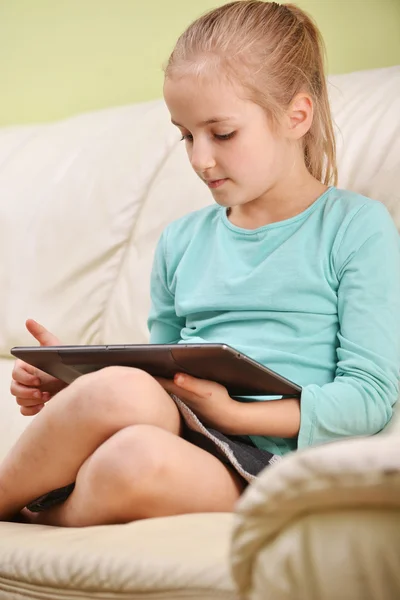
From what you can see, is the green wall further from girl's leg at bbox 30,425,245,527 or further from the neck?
girl's leg at bbox 30,425,245,527

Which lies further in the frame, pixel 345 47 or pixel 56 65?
pixel 56 65

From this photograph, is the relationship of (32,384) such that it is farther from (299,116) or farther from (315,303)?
(299,116)

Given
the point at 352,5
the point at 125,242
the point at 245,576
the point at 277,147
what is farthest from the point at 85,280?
the point at 245,576

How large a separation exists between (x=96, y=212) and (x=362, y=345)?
0.80 meters

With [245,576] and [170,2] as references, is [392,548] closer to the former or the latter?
[245,576]

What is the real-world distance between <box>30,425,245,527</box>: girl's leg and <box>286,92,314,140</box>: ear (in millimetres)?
505

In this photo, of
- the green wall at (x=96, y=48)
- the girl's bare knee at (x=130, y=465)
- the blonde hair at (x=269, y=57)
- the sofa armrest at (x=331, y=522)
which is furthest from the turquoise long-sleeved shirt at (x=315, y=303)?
the green wall at (x=96, y=48)

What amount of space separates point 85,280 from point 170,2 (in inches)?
29.3

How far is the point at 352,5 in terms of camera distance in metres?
1.85

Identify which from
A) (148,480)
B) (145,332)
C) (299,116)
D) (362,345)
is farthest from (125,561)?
(145,332)

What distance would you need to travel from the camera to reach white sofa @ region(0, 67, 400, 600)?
596 mm

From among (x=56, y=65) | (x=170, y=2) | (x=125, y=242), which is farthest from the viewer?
(x=56, y=65)

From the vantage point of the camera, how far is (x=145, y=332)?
5.46ft

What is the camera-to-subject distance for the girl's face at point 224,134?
48.3 inches
